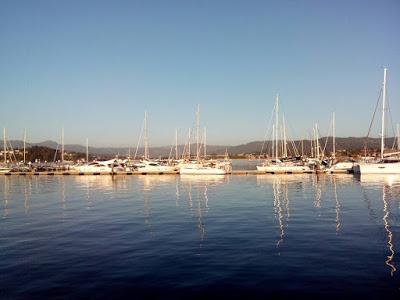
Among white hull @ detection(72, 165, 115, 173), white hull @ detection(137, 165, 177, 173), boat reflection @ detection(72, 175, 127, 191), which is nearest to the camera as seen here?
boat reflection @ detection(72, 175, 127, 191)

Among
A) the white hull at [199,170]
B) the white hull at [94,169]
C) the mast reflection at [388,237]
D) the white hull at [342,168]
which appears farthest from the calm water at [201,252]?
the white hull at [94,169]

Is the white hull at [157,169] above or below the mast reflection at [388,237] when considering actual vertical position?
above

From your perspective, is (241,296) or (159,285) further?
(159,285)

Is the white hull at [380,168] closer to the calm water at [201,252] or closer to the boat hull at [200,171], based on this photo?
the boat hull at [200,171]

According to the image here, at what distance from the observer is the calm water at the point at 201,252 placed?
1329cm

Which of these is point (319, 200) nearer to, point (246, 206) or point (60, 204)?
point (246, 206)

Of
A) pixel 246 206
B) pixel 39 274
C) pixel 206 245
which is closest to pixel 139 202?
pixel 246 206

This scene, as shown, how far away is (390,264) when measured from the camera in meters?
15.5

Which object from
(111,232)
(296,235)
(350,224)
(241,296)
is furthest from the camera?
(350,224)

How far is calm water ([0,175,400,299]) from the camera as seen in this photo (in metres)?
13.3

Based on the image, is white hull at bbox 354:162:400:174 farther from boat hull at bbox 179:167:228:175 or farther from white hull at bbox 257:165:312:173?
boat hull at bbox 179:167:228:175

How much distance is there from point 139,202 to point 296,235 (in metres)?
21.5

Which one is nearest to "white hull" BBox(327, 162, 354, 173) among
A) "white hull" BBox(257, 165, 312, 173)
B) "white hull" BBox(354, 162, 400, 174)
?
"white hull" BBox(257, 165, 312, 173)

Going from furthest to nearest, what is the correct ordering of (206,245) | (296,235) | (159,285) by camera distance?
(296,235), (206,245), (159,285)
